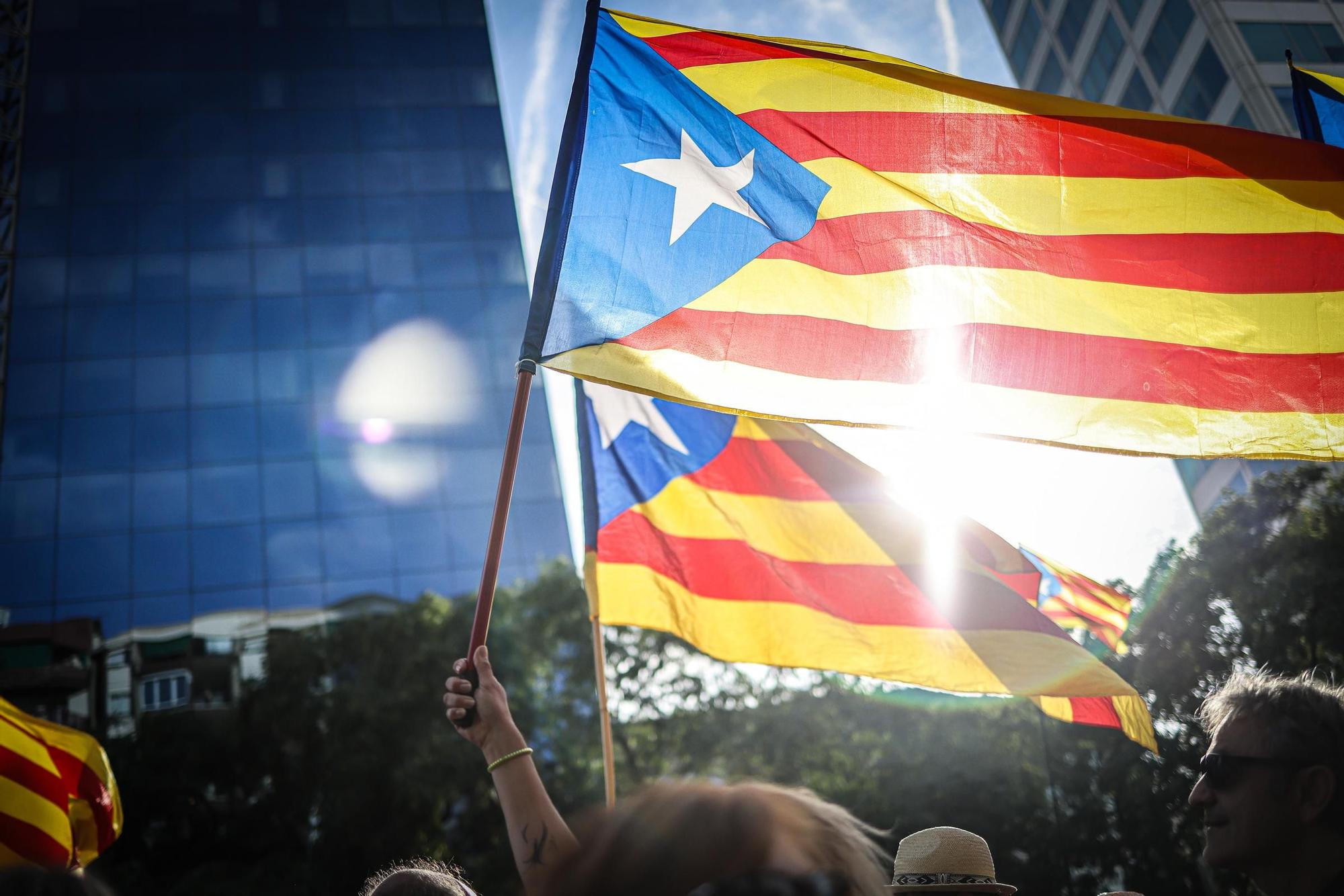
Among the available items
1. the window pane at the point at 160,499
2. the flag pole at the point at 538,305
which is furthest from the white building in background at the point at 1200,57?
the window pane at the point at 160,499

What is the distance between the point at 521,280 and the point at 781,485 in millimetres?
34795

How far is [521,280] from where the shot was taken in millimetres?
39844

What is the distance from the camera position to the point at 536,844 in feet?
8.32

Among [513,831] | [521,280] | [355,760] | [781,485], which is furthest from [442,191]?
[513,831]

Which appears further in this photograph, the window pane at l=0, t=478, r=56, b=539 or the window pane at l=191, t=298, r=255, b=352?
the window pane at l=191, t=298, r=255, b=352

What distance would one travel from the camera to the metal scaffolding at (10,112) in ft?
97.2

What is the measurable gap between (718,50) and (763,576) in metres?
2.72

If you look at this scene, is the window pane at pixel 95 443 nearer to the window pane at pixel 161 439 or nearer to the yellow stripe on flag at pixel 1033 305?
the window pane at pixel 161 439

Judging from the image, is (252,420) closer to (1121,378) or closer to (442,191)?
(442,191)

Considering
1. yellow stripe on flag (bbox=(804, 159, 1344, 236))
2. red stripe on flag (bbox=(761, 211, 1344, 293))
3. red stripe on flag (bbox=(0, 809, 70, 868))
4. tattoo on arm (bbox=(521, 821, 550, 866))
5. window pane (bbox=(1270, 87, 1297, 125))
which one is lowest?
red stripe on flag (bbox=(0, 809, 70, 868))

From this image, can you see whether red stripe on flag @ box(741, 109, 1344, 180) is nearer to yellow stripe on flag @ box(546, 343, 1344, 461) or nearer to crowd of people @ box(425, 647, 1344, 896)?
yellow stripe on flag @ box(546, 343, 1344, 461)

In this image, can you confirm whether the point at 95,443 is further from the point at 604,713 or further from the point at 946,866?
the point at 946,866

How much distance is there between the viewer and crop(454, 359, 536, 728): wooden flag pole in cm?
301

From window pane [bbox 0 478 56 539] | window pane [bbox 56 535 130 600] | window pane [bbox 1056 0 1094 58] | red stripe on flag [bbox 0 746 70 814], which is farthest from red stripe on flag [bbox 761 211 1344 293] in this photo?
window pane [bbox 1056 0 1094 58]
